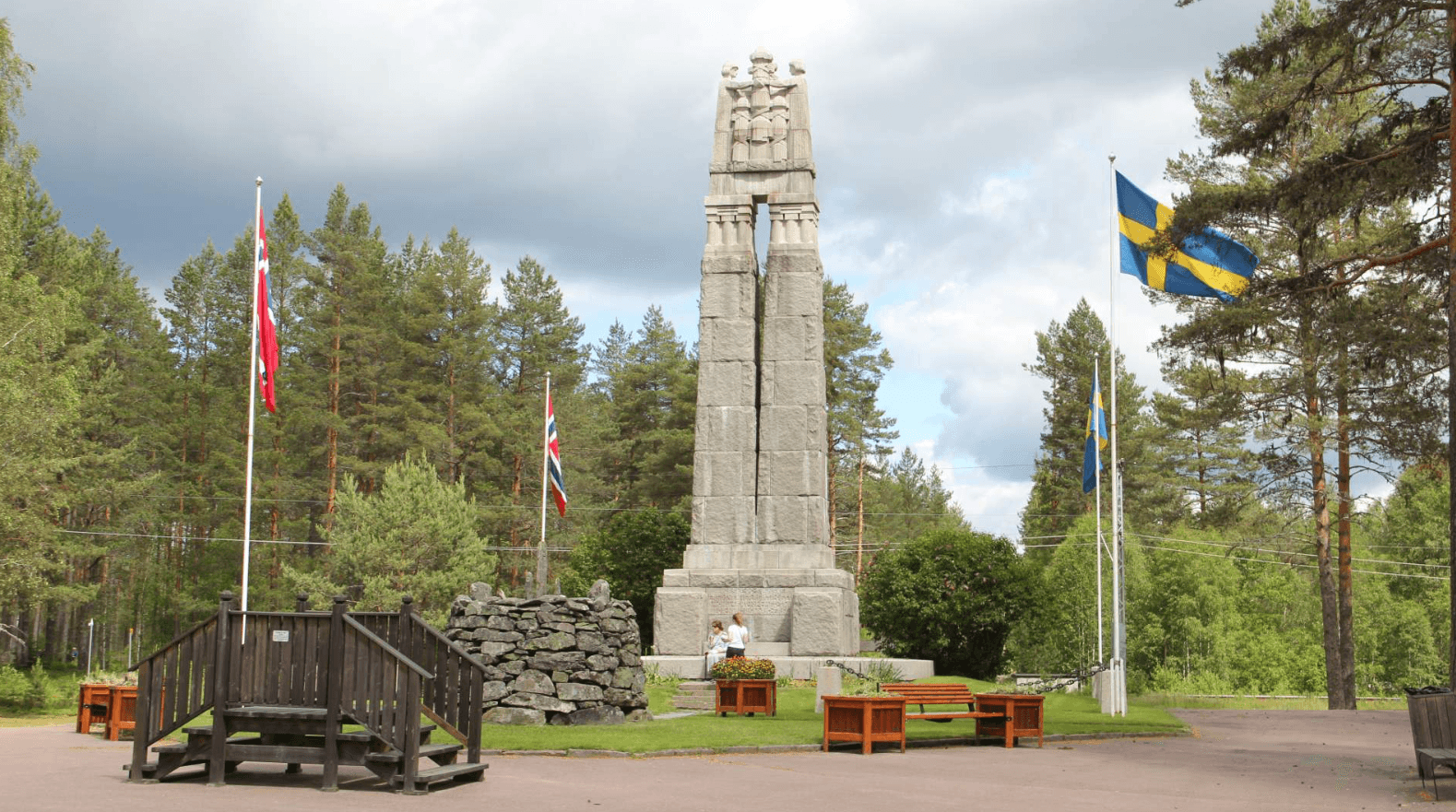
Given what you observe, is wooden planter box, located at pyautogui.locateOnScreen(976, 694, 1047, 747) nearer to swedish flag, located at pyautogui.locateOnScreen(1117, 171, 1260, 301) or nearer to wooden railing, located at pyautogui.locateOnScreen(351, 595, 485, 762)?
swedish flag, located at pyautogui.locateOnScreen(1117, 171, 1260, 301)

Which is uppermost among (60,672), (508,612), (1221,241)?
(1221,241)

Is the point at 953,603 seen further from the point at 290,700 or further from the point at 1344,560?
the point at 290,700

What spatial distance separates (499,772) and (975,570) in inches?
833

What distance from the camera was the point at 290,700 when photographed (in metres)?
11.1

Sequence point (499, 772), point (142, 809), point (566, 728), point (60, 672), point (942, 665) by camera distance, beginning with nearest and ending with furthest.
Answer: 1. point (142, 809)
2. point (499, 772)
3. point (566, 728)
4. point (942, 665)
5. point (60, 672)

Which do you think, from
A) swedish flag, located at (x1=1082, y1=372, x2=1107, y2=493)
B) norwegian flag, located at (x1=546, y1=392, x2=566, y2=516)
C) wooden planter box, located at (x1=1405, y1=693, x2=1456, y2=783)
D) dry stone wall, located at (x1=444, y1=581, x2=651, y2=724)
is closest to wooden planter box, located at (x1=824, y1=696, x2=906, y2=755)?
dry stone wall, located at (x1=444, y1=581, x2=651, y2=724)

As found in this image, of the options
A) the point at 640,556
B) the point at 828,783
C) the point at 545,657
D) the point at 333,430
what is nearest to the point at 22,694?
the point at 640,556

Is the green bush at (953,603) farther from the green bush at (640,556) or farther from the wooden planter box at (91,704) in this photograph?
the wooden planter box at (91,704)

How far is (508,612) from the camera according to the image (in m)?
16.8

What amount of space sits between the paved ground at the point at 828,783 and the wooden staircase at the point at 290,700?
0.25 meters

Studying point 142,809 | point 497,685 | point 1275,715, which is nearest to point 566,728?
point 497,685

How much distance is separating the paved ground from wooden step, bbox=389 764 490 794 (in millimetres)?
121

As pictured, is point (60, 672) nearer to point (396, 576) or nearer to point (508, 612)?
point (396, 576)

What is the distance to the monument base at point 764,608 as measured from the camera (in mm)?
25578
